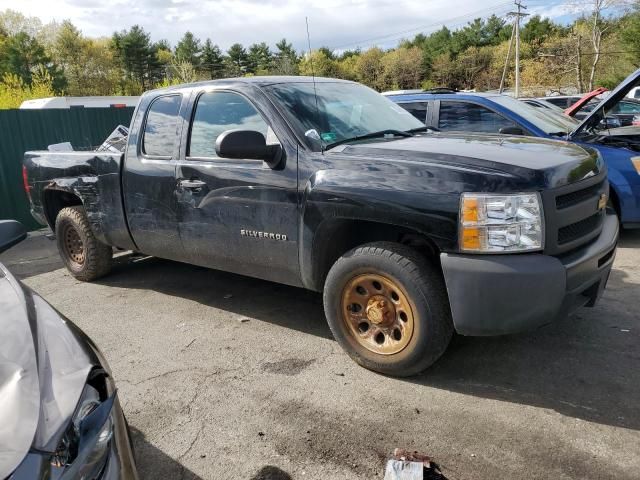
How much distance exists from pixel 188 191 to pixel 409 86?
73977mm

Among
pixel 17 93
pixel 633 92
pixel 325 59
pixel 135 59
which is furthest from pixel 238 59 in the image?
pixel 633 92

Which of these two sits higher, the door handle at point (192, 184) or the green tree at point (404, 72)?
the green tree at point (404, 72)

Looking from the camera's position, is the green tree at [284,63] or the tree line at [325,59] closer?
the green tree at [284,63]

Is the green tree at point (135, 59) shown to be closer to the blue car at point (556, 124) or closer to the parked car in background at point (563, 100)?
the parked car in background at point (563, 100)

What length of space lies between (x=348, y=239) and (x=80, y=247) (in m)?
3.49

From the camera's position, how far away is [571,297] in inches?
111

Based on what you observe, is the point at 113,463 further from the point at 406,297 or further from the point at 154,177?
the point at 154,177

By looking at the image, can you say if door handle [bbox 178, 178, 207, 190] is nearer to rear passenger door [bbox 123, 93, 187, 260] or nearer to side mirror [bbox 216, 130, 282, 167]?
rear passenger door [bbox 123, 93, 187, 260]

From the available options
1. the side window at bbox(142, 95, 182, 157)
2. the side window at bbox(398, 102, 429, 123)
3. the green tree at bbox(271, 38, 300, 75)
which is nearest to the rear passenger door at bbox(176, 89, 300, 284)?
the side window at bbox(142, 95, 182, 157)

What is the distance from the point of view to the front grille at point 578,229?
2865 millimetres

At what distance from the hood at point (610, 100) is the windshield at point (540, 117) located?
0.44 meters

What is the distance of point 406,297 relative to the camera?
302cm

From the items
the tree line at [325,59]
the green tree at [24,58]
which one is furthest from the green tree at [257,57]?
the green tree at [24,58]

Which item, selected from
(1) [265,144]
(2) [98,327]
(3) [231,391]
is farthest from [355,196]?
(2) [98,327]
